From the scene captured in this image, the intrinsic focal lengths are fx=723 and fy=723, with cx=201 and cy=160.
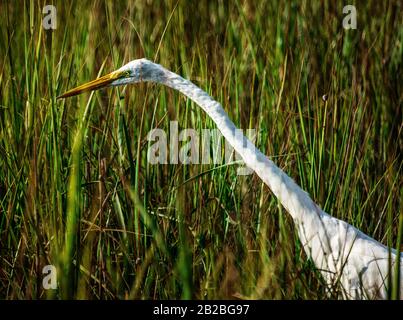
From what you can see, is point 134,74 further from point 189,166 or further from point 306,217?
point 306,217

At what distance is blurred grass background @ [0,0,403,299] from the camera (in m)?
1.95

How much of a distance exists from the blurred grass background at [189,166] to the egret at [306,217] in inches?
3.1

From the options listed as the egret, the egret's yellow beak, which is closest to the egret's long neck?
the egret

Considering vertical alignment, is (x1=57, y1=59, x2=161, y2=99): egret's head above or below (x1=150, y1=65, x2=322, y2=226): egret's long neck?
above

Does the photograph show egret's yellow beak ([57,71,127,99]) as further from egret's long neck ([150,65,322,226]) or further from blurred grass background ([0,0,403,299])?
egret's long neck ([150,65,322,226])

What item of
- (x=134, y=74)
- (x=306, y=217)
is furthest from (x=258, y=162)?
(x=134, y=74)

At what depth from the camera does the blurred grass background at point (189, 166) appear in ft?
6.40

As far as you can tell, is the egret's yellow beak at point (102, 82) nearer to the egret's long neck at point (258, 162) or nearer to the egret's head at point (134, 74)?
the egret's head at point (134, 74)

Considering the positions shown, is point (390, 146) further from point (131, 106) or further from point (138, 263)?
point (138, 263)

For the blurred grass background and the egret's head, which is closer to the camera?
the blurred grass background

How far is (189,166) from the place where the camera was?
2.49 meters

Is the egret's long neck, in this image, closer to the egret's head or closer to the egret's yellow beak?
the egret's head

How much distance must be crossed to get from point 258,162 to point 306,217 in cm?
22
